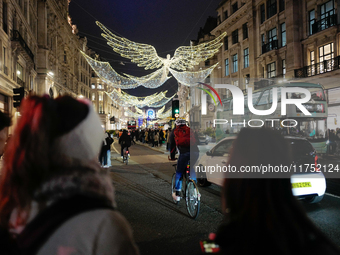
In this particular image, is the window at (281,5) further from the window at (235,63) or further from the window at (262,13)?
the window at (235,63)

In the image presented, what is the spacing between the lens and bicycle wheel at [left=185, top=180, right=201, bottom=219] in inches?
205

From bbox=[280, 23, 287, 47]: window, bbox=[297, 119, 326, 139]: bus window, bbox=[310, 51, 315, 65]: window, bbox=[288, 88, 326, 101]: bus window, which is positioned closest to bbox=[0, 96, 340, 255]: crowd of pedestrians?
bbox=[297, 119, 326, 139]: bus window

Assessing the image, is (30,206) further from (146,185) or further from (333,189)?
(333,189)

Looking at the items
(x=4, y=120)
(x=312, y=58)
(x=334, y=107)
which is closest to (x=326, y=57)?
(x=312, y=58)

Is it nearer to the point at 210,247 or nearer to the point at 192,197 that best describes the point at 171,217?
the point at 192,197

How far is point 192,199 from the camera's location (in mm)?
5402

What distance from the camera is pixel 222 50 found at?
4031 centimetres

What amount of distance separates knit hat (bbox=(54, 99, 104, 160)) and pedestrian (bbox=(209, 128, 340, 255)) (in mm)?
665

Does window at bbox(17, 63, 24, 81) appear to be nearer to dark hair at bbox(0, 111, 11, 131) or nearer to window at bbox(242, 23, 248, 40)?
dark hair at bbox(0, 111, 11, 131)

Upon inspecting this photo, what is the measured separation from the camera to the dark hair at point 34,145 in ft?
3.76

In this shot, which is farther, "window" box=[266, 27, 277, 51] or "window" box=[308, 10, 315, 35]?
"window" box=[266, 27, 277, 51]

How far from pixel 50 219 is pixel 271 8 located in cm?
3328

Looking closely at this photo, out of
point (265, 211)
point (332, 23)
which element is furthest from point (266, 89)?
point (265, 211)

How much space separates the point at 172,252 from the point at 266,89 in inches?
479
